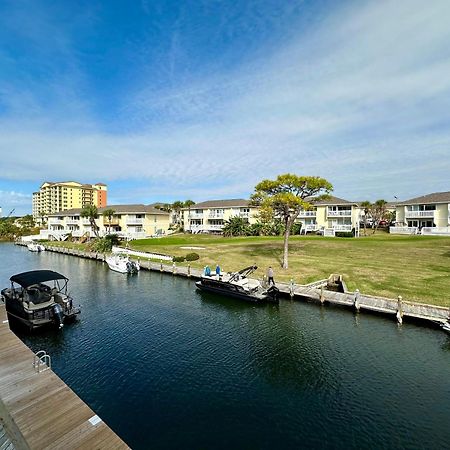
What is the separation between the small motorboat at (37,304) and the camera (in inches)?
861

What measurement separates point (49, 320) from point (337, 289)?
25.3m

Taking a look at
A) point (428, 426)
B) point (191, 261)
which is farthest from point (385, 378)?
point (191, 261)

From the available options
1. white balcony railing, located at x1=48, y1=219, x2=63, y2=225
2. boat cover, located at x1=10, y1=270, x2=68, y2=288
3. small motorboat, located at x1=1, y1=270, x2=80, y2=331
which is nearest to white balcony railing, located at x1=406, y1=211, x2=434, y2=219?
small motorboat, located at x1=1, y1=270, x2=80, y2=331

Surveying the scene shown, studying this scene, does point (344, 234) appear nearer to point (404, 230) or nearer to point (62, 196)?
point (404, 230)

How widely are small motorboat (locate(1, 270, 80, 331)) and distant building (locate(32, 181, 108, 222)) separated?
159 metres

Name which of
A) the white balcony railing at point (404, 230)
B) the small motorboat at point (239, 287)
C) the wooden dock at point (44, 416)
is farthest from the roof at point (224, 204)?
the wooden dock at point (44, 416)

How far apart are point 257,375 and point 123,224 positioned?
7517cm

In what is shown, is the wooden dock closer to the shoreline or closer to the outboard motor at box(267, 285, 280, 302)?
the outboard motor at box(267, 285, 280, 302)

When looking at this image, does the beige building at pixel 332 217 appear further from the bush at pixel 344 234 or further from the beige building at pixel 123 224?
the beige building at pixel 123 224

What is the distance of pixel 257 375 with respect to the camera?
15.8m

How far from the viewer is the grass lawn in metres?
27.5

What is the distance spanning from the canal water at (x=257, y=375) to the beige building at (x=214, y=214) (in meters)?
59.0

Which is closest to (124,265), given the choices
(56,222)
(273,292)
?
(273,292)

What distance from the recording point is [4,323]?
20.1m
